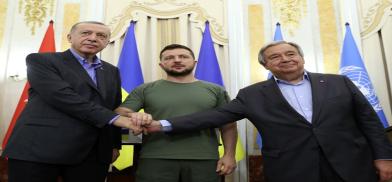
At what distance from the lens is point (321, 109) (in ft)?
5.54

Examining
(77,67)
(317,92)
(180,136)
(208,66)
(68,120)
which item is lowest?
(180,136)

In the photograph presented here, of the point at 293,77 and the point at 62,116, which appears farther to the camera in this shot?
the point at 293,77

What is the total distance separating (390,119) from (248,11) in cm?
200

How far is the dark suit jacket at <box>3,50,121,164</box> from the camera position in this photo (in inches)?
60.1

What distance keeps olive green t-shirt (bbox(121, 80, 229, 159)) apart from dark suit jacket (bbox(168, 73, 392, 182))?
0.28ft

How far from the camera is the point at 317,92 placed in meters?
1.75

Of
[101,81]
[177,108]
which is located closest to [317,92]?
[177,108]

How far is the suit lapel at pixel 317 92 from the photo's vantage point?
1687mm

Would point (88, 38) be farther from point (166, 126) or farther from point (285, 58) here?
point (285, 58)

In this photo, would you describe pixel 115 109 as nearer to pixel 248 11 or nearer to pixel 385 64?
pixel 248 11

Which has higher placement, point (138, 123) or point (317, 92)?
point (317, 92)

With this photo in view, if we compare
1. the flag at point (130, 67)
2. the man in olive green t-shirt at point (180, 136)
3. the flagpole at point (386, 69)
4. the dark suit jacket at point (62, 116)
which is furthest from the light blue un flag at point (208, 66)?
the flagpole at point (386, 69)

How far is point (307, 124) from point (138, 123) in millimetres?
842

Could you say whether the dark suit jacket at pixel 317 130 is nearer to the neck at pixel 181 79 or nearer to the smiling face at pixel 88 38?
the neck at pixel 181 79
